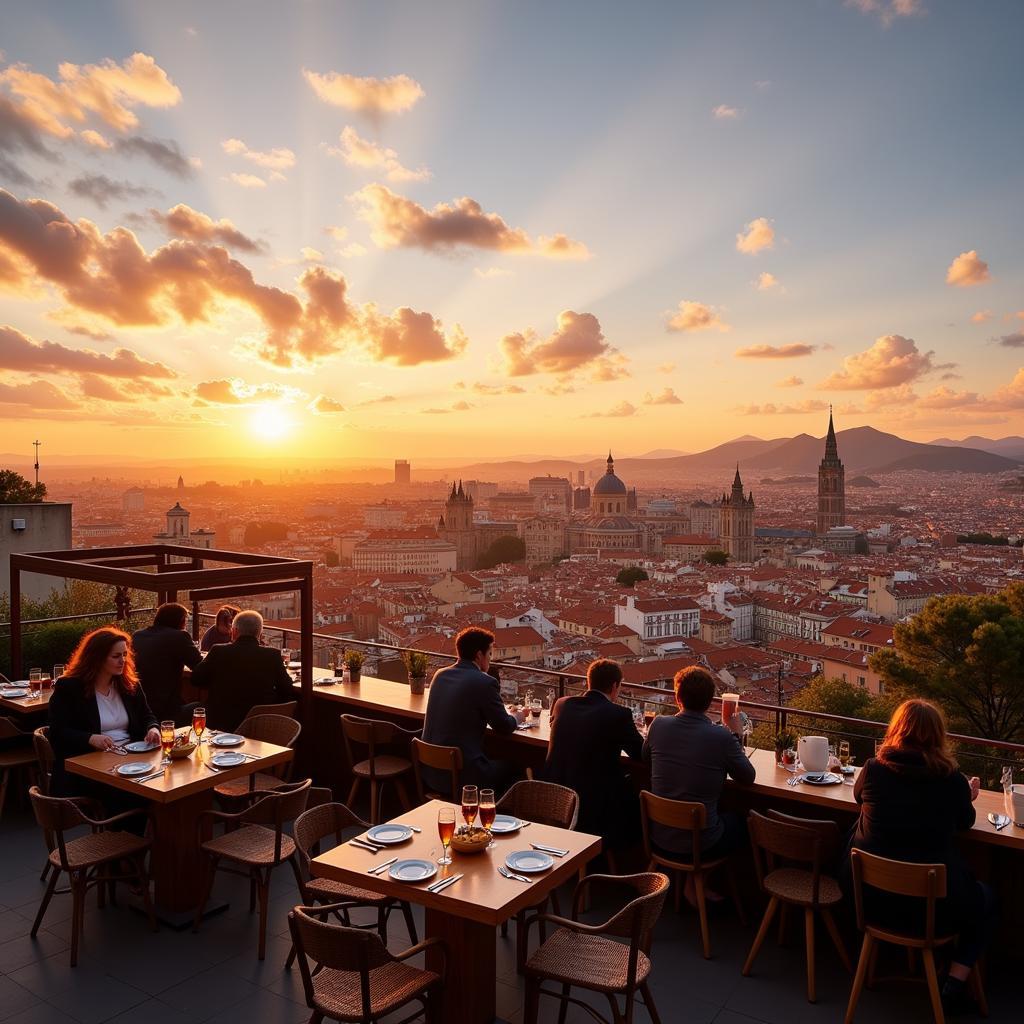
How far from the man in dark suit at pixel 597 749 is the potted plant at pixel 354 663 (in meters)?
2.25

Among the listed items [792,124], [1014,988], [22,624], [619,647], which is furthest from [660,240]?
[619,647]

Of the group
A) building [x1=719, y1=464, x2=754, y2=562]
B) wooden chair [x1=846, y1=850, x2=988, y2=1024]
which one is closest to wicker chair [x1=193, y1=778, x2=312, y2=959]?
wooden chair [x1=846, y1=850, x2=988, y2=1024]

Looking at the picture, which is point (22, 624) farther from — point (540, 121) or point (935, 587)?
point (935, 587)

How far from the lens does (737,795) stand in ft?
13.0

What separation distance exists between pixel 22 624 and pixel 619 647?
48.4 metres

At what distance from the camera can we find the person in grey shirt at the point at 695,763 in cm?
348

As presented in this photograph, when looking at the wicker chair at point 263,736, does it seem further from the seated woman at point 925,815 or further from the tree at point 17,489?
the tree at point 17,489

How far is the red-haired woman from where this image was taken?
12.7 feet

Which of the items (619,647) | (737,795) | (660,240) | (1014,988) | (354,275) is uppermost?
(660,240)

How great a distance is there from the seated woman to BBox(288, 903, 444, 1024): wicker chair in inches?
66.5

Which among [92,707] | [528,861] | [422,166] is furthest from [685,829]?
[422,166]

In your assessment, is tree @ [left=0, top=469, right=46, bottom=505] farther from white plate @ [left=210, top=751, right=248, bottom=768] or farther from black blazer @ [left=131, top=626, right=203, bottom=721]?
white plate @ [left=210, top=751, right=248, bottom=768]

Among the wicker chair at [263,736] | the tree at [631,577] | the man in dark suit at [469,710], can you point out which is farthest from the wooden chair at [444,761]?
the tree at [631,577]

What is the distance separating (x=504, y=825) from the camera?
9.91 feet
